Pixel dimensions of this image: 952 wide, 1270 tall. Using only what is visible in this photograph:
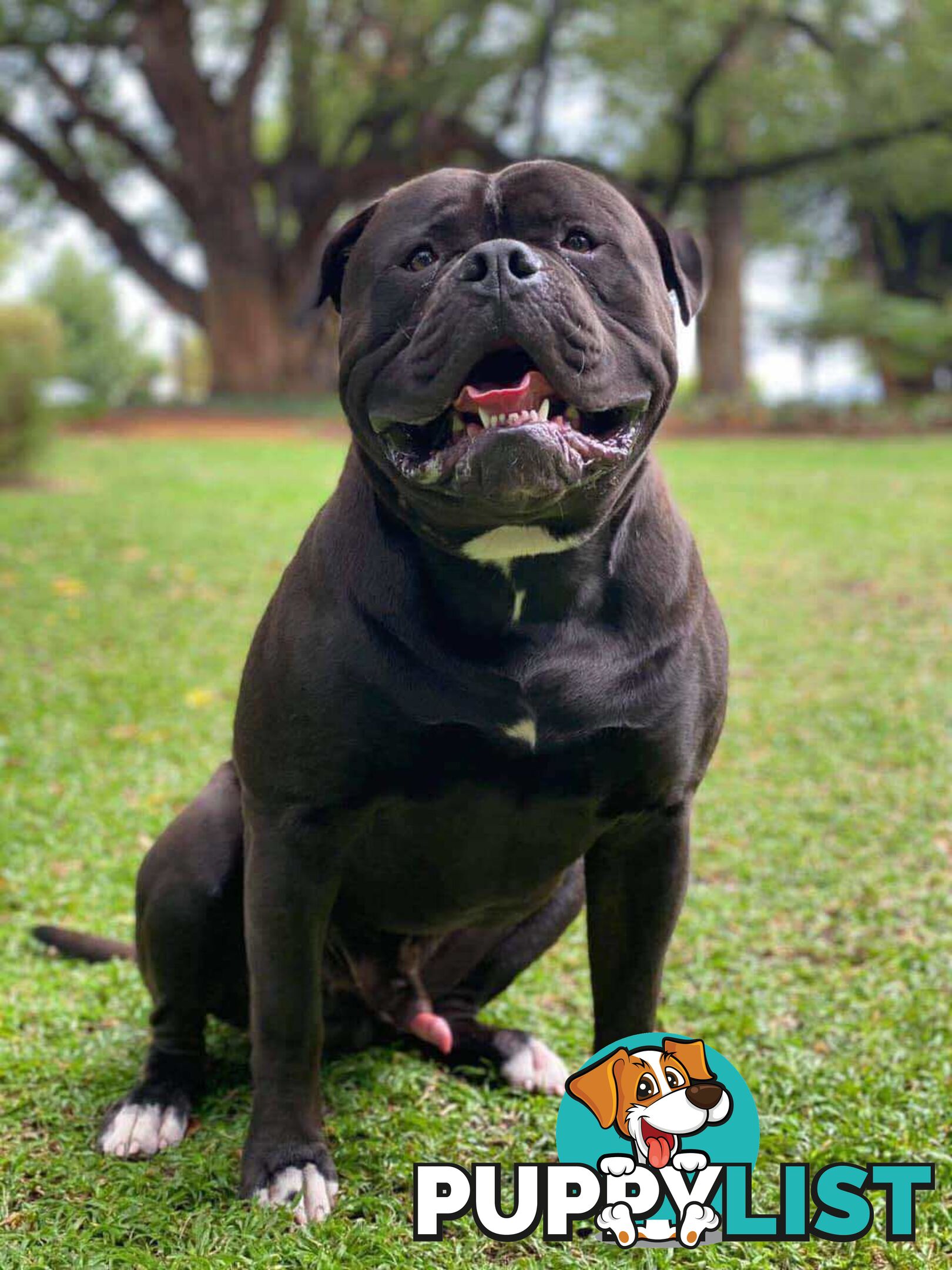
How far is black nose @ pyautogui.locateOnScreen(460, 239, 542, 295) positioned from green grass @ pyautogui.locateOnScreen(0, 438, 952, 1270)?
1.69m

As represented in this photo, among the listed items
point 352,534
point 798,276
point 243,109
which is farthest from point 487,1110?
point 798,276

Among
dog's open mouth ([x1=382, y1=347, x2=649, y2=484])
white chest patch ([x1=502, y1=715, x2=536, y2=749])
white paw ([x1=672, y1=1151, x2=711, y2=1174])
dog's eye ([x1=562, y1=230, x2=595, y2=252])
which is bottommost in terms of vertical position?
white paw ([x1=672, y1=1151, x2=711, y2=1174])

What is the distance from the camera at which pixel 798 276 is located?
30359mm

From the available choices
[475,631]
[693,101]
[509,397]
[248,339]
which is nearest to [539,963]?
[475,631]

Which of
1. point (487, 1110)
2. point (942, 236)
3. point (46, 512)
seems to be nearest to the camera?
point (487, 1110)

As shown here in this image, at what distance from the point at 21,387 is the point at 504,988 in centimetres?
959

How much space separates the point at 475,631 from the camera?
93.6 inches

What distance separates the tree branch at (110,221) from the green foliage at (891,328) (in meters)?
10.4

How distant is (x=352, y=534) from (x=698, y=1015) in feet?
5.70

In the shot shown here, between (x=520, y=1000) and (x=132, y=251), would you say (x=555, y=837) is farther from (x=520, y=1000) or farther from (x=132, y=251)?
(x=132, y=251)

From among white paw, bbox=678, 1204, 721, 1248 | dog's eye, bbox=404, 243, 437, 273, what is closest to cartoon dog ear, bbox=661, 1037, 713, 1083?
white paw, bbox=678, 1204, 721, 1248

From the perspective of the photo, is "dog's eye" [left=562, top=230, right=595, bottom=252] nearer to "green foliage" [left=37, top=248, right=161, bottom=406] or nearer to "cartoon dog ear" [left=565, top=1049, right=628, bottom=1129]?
"cartoon dog ear" [left=565, top=1049, right=628, bottom=1129]

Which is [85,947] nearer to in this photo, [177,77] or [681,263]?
[681,263]

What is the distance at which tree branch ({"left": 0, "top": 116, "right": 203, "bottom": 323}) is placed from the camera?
21672 mm
